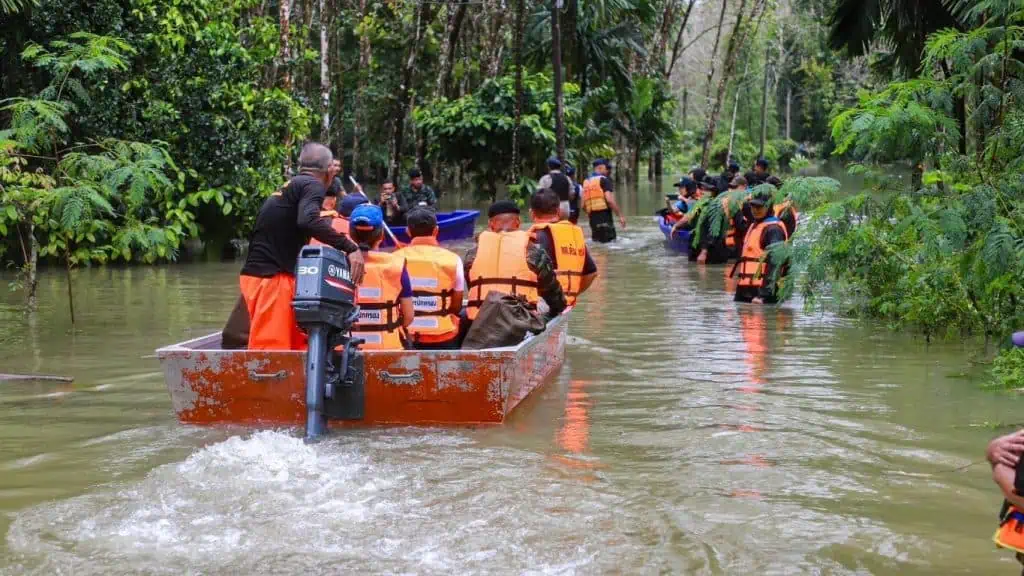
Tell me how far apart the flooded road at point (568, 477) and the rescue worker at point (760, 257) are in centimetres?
304

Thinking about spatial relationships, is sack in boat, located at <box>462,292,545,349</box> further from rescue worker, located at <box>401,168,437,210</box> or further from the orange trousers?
rescue worker, located at <box>401,168,437,210</box>

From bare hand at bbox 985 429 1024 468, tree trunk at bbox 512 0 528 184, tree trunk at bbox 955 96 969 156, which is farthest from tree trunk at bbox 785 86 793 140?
bare hand at bbox 985 429 1024 468

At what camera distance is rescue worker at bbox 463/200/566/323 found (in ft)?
32.2

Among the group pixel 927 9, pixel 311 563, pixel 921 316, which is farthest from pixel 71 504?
pixel 927 9

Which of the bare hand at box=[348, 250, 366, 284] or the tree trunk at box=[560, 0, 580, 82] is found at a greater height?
the tree trunk at box=[560, 0, 580, 82]

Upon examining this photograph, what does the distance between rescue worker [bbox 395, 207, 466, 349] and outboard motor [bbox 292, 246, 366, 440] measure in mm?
1244

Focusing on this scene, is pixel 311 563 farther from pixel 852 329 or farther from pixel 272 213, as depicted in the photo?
pixel 852 329

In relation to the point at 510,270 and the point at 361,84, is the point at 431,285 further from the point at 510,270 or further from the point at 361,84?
the point at 361,84

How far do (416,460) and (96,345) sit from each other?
6.21 metres

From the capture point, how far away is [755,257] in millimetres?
15555

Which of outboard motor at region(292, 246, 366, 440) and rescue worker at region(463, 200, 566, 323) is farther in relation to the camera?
rescue worker at region(463, 200, 566, 323)

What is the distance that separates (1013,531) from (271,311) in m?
5.75

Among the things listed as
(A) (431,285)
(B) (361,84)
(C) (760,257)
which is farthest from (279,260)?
(B) (361,84)

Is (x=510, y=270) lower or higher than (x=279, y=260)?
lower
